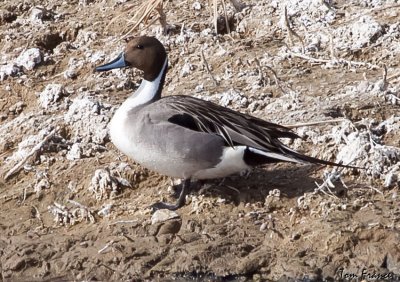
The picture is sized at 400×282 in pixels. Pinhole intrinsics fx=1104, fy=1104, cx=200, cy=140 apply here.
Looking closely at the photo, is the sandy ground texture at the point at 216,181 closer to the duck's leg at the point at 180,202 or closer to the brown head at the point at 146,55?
the duck's leg at the point at 180,202

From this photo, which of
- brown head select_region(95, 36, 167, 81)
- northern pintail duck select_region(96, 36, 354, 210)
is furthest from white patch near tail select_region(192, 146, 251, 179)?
brown head select_region(95, 36, 167, 81)

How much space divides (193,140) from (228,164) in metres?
0.27

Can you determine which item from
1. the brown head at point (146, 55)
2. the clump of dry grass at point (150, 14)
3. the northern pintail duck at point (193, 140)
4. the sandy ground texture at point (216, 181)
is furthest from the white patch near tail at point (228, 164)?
the clump of dry grass at point (150, 14)

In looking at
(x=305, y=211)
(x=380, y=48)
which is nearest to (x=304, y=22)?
(x=380, y=48)

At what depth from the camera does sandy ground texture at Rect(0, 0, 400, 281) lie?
6.45m

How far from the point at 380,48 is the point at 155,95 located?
6.86 ft

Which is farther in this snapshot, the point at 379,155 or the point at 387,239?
the point at 379,155

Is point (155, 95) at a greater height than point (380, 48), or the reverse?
point (155, 95)

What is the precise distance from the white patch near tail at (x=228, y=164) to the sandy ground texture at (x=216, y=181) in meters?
0.19

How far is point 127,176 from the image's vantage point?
7332 millimetres

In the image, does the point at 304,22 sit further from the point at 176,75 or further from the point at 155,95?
the point at 155,95

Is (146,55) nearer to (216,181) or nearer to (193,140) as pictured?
(193,140)

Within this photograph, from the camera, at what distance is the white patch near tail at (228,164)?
268 inches

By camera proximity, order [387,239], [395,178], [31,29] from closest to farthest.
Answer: [387,239] → [395,178] → [31,29]
